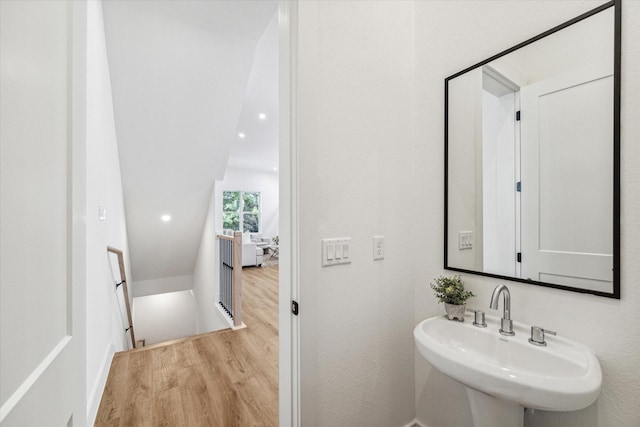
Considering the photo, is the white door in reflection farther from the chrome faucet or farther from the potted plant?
the potted plant

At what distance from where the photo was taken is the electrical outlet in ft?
4.51

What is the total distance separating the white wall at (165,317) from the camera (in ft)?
19.2

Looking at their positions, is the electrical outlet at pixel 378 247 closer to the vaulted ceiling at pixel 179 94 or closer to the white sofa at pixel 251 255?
the vaulted ceiling at pixel 179 94

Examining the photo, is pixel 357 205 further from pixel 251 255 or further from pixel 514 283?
pixel 251 255

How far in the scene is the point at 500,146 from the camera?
127 cm

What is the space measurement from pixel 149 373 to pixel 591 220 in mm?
2995

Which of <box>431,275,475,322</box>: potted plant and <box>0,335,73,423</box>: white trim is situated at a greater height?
<box>0,335,73,423</box>: white trim

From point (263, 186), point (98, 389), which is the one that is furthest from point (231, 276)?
point (263, 186)

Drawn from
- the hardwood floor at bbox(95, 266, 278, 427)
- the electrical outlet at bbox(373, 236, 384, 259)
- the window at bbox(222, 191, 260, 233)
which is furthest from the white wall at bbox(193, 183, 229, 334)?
the window at bbox(222, 191, 260, 233)

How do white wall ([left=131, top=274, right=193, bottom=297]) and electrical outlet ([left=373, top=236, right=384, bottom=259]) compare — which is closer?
electrical outlet ([left=373, top=236, right=384, bottom=259])

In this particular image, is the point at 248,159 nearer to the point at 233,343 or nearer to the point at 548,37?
the point at 233,343

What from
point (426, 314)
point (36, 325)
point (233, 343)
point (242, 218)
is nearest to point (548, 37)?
point (426, 314)

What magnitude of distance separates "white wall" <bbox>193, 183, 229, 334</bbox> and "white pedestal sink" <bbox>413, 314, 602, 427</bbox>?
303 centimetres

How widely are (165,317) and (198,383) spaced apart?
4825 mm
